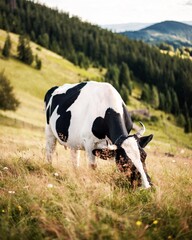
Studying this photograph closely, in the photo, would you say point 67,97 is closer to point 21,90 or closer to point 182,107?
point 21,90

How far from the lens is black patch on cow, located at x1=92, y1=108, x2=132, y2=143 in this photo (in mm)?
7207

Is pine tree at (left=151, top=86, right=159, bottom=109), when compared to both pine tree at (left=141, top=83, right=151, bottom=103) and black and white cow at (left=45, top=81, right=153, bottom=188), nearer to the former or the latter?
pine tree at (left=141, top=83, right=151, bottom=103)

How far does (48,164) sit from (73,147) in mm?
1228

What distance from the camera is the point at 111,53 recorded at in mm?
152375

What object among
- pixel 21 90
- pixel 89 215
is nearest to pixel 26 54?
pixel 21 90

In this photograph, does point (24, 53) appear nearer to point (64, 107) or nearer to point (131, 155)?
point (64, 107)

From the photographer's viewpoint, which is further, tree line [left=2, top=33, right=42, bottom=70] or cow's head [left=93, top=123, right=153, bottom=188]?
tree line [left=2, top=33, right=42, bottom=70]

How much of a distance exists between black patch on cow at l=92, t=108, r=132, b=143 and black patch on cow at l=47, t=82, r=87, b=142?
1327 millimetres

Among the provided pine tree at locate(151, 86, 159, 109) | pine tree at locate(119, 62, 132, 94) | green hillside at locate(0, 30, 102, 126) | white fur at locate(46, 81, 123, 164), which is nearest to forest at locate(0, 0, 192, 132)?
pine tree at locate(119, 62, 132, 94)

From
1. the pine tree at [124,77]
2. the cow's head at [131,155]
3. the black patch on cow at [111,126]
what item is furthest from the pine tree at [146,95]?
the cow's head at [131,155]

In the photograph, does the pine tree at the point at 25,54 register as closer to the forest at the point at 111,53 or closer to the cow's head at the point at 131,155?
the forest at the point at 111,53

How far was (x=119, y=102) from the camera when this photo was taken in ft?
27.0

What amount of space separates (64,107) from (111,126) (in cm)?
292

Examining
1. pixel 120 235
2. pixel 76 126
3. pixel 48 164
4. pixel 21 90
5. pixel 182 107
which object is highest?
pixel 120 235
